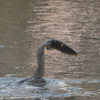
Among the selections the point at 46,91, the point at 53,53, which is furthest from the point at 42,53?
the point at 53,53

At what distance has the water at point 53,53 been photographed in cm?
731

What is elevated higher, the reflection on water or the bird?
the bird

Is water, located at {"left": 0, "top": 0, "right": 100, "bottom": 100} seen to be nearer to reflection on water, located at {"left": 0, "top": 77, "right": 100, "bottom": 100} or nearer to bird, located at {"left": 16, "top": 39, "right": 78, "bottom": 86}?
reflection on water, located at {"left": 0, "top": 77, "right": 100, "bottom": 100}

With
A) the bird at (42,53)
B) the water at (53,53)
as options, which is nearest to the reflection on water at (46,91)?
the water at (53,53)

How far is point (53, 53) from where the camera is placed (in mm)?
11773

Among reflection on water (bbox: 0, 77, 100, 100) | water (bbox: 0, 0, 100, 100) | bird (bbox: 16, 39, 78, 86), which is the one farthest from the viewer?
water (bbox: 0, 0, 100, 100)

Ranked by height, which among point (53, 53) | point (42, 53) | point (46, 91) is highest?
point (42, 53)

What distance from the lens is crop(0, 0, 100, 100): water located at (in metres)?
7.31

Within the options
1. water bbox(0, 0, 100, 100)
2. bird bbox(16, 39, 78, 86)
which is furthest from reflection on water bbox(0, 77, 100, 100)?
bird bbox(16, 39, 78, 86)

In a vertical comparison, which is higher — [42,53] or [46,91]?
[42,53]

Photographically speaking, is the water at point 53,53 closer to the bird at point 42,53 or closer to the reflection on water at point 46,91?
the reflection on water at point 46,91

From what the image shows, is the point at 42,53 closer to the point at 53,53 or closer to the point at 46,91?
the point at 46,91

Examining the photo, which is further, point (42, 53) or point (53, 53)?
point (53, 53)

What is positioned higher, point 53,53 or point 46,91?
point 53,53
